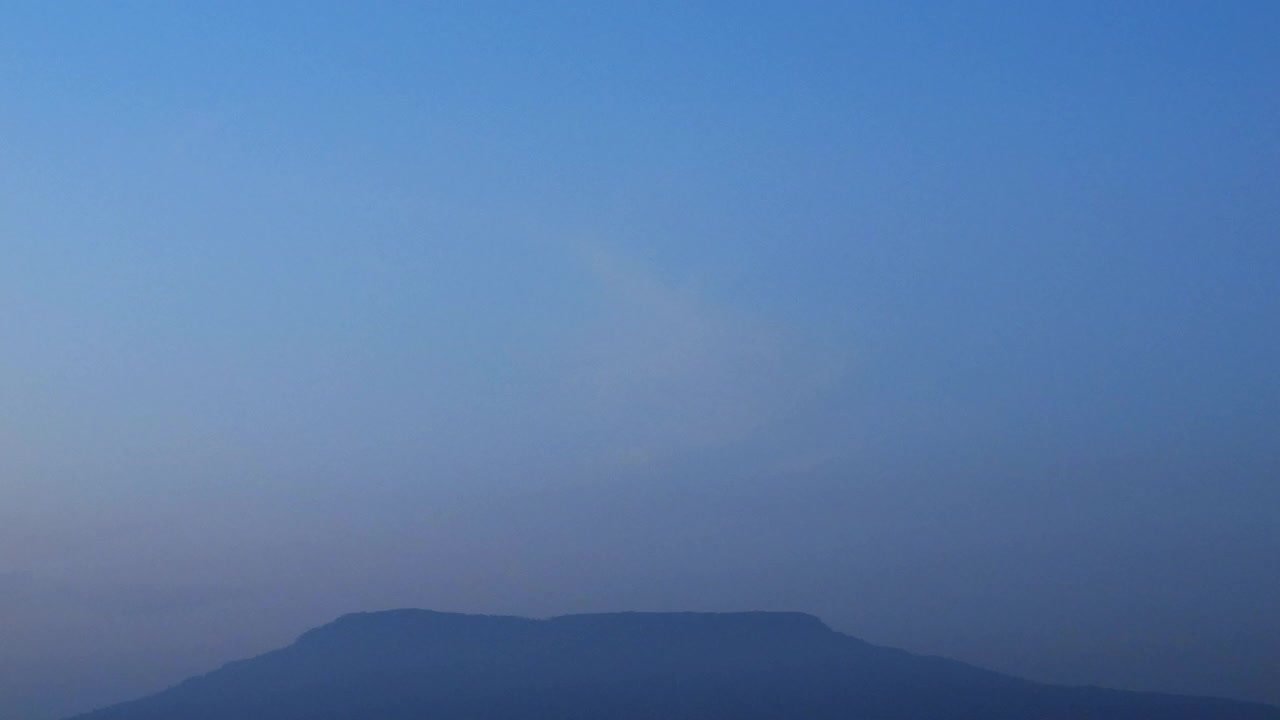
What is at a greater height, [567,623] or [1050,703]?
[567,623]

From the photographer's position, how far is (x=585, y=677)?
86688 millimetres

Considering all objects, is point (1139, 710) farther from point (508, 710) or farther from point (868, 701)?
point (508, 710)

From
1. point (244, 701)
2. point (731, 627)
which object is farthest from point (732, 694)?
point (244, 701)

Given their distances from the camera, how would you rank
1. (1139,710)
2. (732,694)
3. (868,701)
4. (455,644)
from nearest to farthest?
(1139,710) < (868,701) < (732,694) < (455,644)

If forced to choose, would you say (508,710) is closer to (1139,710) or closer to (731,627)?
(731,627)

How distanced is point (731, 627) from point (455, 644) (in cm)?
1595

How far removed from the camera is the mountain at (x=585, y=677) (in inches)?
3100

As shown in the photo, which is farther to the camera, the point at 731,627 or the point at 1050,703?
the point at 731,627

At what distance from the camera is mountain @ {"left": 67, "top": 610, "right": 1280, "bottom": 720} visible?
78.8 m

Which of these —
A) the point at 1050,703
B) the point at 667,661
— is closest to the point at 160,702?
the point at 667,661

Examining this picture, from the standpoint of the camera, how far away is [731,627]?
289ft

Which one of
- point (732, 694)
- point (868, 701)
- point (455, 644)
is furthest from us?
point (455, 644)

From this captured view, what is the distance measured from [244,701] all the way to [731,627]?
1057 inches

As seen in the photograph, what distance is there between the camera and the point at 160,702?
88.9 metres
